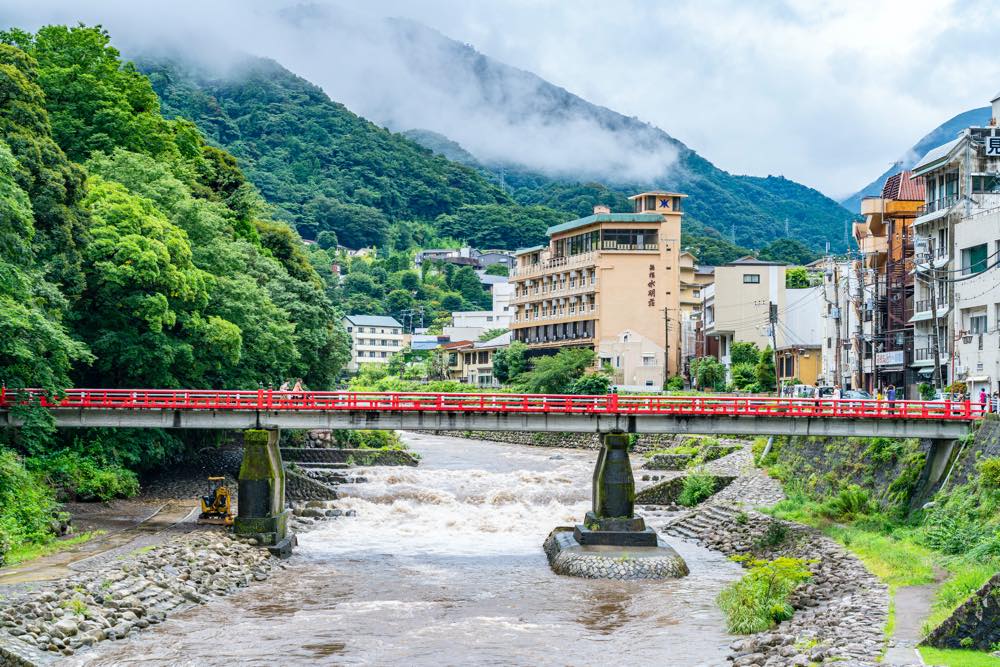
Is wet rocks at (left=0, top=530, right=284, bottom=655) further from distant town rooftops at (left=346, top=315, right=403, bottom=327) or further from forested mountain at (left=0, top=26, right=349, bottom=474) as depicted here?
distant town rooftops at (left=346, top=315, right=403, bottom=327)

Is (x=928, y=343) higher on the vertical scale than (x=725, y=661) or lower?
higher

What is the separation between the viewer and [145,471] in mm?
54250

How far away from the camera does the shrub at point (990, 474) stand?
115ft

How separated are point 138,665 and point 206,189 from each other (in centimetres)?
4908

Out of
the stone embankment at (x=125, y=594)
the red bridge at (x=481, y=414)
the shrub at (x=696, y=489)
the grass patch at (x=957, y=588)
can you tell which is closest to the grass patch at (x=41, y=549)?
the stone embankment at (x=125, y=594)

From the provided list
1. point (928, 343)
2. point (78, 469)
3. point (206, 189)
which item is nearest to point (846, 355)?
point (928, 343)

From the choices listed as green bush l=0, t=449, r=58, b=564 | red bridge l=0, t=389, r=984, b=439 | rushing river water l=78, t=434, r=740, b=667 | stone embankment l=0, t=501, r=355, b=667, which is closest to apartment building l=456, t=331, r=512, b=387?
rushing river water l=78, t=434, r=740, b=667

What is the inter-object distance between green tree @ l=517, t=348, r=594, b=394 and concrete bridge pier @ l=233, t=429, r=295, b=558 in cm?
5350

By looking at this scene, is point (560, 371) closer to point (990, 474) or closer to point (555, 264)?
point (555, 264)

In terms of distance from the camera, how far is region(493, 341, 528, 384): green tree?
362 ft

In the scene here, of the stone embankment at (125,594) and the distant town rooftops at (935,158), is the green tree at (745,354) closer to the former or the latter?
the distant town rooftops at (935,158)

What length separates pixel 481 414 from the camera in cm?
4331

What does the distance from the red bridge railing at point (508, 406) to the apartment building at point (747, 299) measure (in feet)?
168

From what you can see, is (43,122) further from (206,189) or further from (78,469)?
(206,189)
